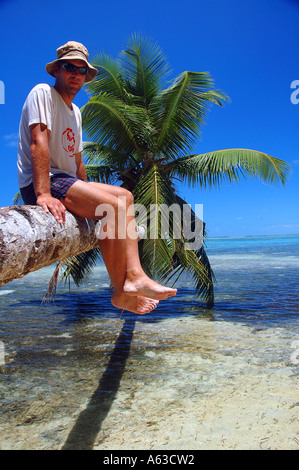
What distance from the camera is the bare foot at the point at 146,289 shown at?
2.14 metres

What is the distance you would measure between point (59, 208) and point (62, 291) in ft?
37.0

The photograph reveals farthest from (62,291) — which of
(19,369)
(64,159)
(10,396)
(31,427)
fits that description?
(64,159)

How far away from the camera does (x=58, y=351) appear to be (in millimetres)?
5496

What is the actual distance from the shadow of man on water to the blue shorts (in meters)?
2.19

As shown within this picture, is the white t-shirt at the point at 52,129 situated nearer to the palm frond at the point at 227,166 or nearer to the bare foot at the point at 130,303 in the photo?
the bare foot at the point at 130,303

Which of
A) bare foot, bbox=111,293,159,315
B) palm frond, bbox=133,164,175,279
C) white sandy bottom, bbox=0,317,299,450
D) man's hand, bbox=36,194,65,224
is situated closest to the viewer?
man's hand, bbox=36,194,65,224

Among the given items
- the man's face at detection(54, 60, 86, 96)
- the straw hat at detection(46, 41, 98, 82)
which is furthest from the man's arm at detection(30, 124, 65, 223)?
the straw hat at detection(46, 41, 98, 82)

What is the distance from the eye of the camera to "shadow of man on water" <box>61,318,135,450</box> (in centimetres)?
293

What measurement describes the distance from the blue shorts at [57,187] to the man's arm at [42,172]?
0.12 metres

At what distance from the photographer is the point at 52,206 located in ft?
6.94

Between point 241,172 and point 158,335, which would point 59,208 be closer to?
point 158,335

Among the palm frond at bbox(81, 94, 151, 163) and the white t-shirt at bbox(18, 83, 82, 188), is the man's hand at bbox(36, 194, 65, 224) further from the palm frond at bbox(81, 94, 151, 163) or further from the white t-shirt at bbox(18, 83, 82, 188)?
the palm frond at bbox(81, 94, 151, 163)

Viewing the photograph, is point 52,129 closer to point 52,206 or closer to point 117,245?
point 52,206

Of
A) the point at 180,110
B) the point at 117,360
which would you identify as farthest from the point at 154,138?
the point at 117,360
